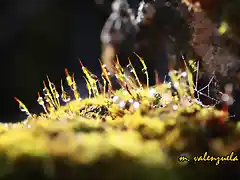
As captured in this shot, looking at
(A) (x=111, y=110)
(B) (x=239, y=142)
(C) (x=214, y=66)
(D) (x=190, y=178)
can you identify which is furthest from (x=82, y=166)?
(C) (x=214, y=66)

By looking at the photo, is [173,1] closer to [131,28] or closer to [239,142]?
[131,28]

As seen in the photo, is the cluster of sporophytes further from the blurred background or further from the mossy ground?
the blurred background

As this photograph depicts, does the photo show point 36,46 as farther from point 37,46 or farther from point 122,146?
point 122,146

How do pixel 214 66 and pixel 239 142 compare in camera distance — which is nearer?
pixel 239 142

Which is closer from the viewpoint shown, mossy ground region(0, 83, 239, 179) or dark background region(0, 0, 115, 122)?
mossy ground region(0, 83, 239, 179)

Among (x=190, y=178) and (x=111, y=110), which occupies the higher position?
(x=111, y=110)

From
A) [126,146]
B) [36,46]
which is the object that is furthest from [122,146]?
[36,46]

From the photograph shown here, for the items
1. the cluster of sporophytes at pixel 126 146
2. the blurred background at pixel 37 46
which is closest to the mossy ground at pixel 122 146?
the cluster of sporophytes at pixel 126 146

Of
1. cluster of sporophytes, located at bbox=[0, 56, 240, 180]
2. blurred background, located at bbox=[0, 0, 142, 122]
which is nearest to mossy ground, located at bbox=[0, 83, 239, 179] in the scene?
cluster of sporophytes, located at bbox=[0, 56, 240, 180]
